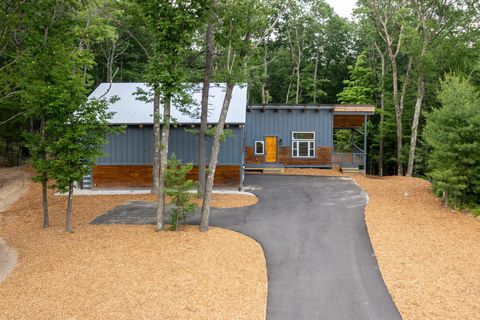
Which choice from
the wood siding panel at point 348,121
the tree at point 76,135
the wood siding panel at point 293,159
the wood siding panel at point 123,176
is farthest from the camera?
the wood siding panel at point 348,121

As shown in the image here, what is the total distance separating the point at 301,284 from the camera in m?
8.19

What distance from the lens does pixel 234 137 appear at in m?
18.1

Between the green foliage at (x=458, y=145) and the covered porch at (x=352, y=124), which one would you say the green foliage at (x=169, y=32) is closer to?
the green foliage at (x=458, y=145)

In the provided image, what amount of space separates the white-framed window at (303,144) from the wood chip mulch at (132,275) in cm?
1390

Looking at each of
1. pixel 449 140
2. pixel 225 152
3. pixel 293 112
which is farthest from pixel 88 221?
pixel 293 112

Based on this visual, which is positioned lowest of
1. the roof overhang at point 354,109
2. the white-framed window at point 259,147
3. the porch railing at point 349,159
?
the porch railing at point 349,159

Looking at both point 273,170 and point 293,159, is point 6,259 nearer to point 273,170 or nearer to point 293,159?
point 273,170

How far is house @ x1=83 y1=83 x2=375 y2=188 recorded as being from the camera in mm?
18469

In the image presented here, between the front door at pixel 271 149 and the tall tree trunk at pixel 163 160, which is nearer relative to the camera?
the tall tree trunk at pixel 163 160

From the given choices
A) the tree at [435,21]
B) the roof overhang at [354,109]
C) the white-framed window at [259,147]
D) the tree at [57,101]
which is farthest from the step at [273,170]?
the tree at [57,101]

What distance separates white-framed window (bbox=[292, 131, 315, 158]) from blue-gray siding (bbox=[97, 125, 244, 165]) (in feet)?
23.4

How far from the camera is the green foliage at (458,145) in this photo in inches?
517

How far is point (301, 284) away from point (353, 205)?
6.98m

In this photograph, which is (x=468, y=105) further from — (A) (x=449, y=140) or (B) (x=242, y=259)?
(B) (x=242, y=259)
